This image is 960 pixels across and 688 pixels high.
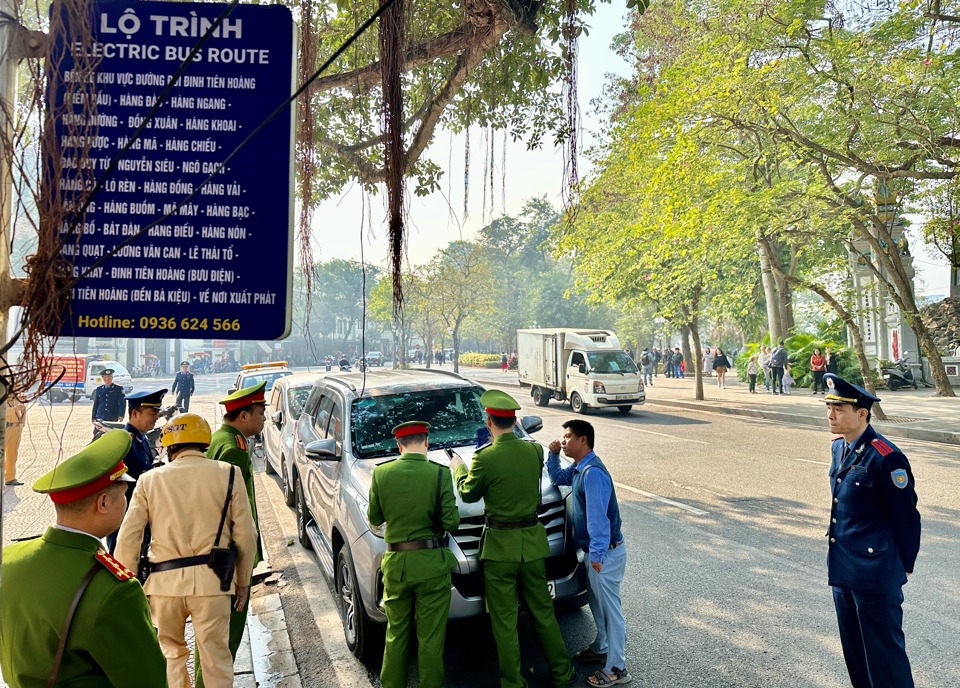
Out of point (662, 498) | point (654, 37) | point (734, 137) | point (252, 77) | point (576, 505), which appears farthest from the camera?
point (654, 37)

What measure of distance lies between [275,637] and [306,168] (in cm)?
347

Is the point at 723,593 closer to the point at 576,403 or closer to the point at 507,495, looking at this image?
the point at 507,495

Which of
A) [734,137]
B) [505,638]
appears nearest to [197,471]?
[505,638]

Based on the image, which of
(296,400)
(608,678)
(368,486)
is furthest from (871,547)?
(296,400)

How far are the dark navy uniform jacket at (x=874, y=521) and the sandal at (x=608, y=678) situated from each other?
51.8 inches

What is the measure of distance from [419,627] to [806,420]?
1444 cm

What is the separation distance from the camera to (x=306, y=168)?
8.78ft

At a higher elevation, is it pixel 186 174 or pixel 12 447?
pixel 186 174

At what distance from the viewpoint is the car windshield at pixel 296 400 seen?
30.0 feet

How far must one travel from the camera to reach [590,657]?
3.97 m

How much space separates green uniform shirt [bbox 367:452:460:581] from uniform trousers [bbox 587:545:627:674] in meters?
0.97

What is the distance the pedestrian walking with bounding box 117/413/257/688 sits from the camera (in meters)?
3.28

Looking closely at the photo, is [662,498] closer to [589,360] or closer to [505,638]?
[505,638]

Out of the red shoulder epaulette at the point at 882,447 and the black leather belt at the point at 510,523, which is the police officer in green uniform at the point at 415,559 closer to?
the black leather belt at the point at 510,523
